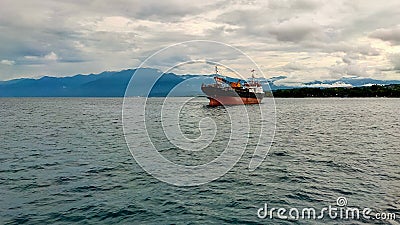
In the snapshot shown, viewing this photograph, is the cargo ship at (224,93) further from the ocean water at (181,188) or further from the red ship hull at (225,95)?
the ocean water at (181,188)

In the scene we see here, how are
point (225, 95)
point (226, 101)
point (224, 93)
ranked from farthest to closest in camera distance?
point (226, 101) → point (225, 95) → point (224, 93)

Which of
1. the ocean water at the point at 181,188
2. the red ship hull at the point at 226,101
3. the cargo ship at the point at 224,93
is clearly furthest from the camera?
the red ship hull at the point at 226,101

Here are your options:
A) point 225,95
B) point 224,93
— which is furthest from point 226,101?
point 224,93

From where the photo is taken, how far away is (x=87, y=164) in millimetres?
24406

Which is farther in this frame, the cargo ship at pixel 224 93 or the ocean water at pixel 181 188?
the cargo ship at pixel 224 93

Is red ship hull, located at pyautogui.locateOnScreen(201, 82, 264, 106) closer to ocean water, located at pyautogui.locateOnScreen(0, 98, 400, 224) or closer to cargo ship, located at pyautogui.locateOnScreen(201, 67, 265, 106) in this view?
cargo ship, located at pyautogui.locateOnScreen(201, 67, 265, 106)

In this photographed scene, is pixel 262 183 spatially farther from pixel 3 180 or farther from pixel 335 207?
pixel 3 180

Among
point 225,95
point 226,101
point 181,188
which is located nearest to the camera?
point 181,188

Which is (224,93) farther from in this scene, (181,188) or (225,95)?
(181,188)

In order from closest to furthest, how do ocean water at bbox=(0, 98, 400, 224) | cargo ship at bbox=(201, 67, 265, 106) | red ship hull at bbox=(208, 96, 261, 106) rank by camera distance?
ocean water at bbox=(0, 98, 400, 224) → cargo ship at bbox=(201, 67, 265, 106) → red ship hull at bbox=(208, 96, 261, 106)

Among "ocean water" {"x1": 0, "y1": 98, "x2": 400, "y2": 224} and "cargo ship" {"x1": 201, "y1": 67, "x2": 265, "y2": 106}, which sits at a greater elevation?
"cargo ship" {"x1": 201, "y1": 67, "x2": 265, "y2": 106}

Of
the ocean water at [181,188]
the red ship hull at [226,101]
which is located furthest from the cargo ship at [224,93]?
the ocean water at [181,188]

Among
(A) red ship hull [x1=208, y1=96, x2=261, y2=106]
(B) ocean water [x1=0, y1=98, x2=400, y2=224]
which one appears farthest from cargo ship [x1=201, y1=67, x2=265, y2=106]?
(B) ocean water [x1=0, y1=98, x2=400, y2=224]

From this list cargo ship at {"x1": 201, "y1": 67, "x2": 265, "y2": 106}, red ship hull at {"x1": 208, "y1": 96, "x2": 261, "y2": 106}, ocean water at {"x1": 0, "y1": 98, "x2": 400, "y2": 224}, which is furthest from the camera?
red ship hull at {"x1": 208, "y1": 96, "x2": 261, "y2": 106}
